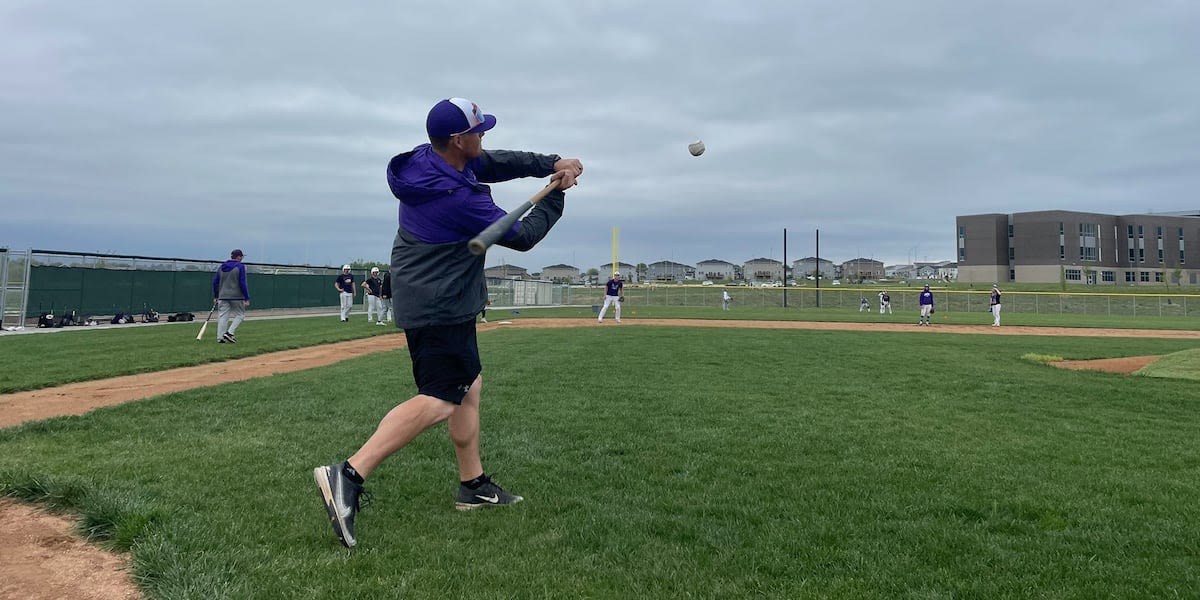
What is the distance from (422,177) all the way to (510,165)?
0.60 meters

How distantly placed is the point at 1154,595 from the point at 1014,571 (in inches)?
17.3

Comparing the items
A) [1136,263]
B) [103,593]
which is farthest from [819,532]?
[1136,263]

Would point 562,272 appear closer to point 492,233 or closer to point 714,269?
point 714,269

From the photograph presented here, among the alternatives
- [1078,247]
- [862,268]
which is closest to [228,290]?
[1078,247]

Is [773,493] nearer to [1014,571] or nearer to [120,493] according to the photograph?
[1014,571]

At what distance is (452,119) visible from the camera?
3.20 metres

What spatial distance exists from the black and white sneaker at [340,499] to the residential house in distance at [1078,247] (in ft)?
305

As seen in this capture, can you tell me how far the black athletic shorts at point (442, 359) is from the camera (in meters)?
3.19

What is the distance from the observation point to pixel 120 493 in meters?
3.35

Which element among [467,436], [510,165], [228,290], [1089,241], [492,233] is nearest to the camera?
[492,233]

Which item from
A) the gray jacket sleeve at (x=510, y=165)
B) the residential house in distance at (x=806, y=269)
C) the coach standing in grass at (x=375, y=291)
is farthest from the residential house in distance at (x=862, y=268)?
the gray jacket sleeve at (x=510, y=165)

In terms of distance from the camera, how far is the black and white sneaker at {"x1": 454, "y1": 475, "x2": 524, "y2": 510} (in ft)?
11.2

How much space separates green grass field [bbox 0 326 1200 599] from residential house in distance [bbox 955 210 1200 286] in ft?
285

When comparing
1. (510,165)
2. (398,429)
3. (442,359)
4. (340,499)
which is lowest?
(340,499)
